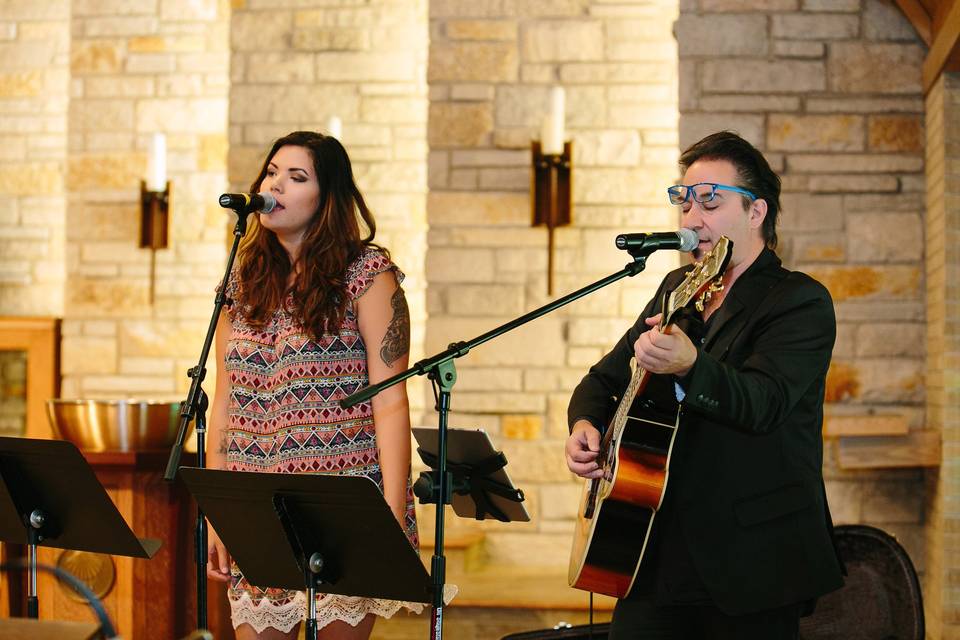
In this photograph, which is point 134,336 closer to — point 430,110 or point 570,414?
point 430,110

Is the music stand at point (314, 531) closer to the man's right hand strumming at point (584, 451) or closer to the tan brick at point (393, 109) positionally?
the man's right hand strumming at point (584, 451)

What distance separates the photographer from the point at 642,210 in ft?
14.8

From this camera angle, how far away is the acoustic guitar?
1.94 m

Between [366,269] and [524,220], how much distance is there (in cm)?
217


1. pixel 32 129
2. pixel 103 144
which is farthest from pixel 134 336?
pixel 32 129

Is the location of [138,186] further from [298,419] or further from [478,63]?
[298,419]

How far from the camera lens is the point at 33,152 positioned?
5949 millimetres

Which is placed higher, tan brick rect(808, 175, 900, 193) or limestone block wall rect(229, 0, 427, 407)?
limestone block wall rect(229, 0, 427, 407)

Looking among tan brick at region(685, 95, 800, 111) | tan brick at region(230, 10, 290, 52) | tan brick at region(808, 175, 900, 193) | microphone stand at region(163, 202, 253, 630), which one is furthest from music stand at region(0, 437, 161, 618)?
tan brick at region(230, 10, 290, 52)

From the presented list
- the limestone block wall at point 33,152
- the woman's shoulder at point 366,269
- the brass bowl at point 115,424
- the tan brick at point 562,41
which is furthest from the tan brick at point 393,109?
the woman's shoulder at point 366,269

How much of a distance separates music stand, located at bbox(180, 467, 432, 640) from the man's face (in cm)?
82

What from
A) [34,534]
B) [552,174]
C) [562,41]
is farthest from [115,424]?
[562,41]

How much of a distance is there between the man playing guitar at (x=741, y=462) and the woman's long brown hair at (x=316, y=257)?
2.40 ft

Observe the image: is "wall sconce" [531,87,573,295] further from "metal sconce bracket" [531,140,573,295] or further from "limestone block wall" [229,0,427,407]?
"limestone block wall" [229,0,427,407]
